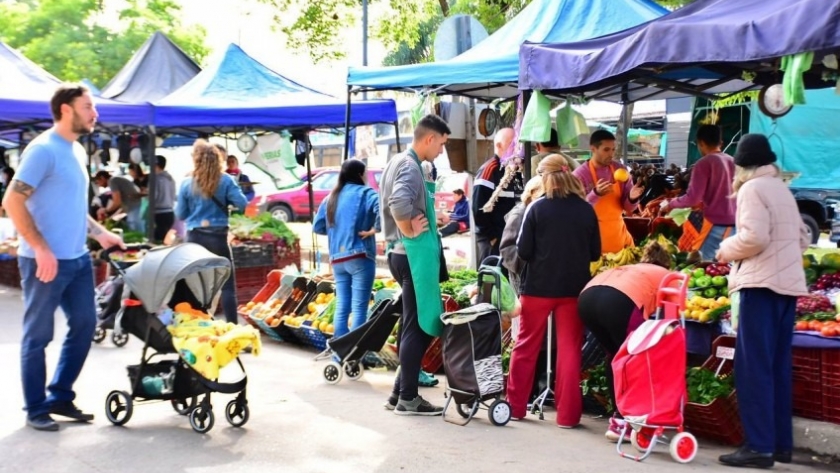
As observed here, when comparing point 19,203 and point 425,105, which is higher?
point 425,105

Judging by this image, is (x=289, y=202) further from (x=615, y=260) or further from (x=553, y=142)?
(x=615, y=260)

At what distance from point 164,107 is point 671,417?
8.99 m

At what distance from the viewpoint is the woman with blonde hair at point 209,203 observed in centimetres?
917

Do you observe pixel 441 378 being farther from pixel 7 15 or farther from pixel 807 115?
pixel 7 15

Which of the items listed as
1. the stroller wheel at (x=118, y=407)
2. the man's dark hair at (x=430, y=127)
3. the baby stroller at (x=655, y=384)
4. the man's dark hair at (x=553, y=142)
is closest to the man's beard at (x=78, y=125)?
the stroller wheel at (x=118, y=407)

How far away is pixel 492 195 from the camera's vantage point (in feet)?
28.1

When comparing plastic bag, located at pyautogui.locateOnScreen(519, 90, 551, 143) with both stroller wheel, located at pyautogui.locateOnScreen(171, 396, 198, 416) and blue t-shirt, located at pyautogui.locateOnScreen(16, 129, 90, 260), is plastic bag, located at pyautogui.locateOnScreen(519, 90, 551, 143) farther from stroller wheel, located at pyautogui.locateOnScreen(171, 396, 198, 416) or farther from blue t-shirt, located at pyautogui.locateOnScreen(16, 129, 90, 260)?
blue t-shirt, located at pyautogui.locateOnScreen(16, 129, 90, 260)

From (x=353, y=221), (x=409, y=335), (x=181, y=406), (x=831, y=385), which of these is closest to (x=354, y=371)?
(x=353, y=221)

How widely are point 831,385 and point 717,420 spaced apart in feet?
2.42

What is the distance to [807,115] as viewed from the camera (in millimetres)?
18891

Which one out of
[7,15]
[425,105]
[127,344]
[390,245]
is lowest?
[127,344]

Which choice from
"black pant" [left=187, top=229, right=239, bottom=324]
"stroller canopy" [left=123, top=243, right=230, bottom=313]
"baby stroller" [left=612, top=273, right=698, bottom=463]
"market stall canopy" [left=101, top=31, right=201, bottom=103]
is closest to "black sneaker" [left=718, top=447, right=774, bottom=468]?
"baby stroller" [left=612, top=273, right=698, bottom=463]

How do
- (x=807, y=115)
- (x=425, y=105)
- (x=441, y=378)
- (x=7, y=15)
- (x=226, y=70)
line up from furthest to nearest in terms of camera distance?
(x=7, y=15), (x=807, y=115), (x=226, y=70), (x=425, y=105), (x=441, y=378)

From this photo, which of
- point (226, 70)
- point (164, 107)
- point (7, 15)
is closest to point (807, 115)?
point (226, 70)
